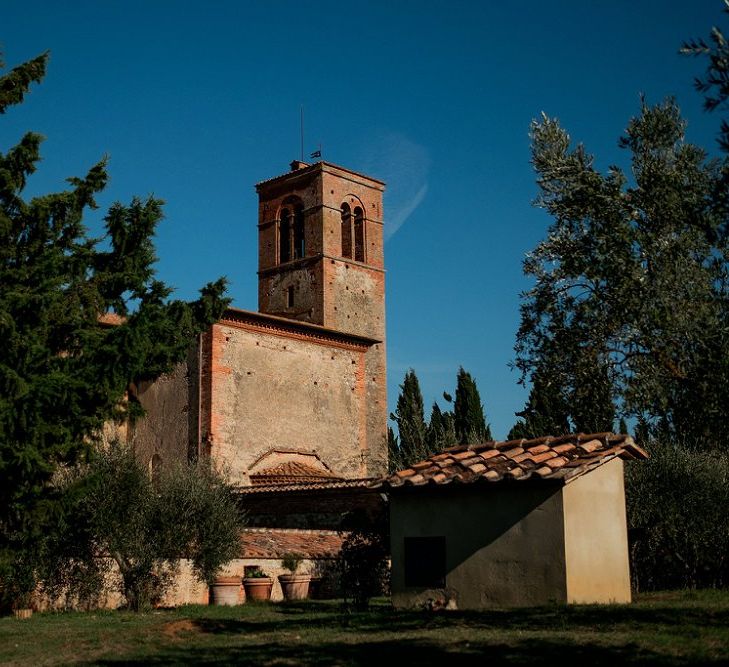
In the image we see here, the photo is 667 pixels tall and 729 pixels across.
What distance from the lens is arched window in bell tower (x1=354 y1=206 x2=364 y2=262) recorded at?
3900cm

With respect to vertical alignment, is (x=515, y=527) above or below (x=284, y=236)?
below

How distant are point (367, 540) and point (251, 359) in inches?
502

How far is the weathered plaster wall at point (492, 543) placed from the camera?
13.4 m

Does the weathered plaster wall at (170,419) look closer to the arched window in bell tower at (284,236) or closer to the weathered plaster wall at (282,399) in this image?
the weathered plaster wall at (282,399)

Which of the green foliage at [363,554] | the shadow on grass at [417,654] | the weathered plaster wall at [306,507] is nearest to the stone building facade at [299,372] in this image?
the weathered plaster wall at [306,507]

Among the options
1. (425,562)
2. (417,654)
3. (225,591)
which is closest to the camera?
(417,654)

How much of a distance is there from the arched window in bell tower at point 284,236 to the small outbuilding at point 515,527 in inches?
980

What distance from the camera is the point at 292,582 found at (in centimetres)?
1891

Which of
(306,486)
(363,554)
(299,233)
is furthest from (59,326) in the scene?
(299,233)

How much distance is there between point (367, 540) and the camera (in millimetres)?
15836

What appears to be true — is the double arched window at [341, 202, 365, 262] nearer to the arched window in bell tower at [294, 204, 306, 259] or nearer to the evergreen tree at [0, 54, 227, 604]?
the arched window in bell tower at [294, 204, 306, 259]

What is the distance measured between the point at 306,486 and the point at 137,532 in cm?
750

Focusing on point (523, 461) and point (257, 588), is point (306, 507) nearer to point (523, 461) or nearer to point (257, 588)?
point (257, 588)

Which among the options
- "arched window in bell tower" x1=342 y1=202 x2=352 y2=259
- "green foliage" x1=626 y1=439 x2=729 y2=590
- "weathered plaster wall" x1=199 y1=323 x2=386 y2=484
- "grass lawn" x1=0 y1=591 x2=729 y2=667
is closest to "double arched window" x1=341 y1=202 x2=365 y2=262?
"arched window in bell tower" x1=342 y1=202 x2=352 y2=259
